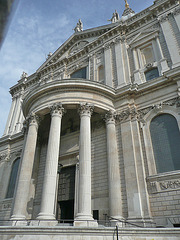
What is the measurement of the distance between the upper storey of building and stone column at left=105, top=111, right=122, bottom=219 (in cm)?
204

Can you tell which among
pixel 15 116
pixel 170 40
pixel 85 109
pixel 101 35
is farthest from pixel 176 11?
pixel 15 116

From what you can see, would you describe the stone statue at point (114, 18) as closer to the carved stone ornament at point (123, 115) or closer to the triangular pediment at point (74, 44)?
the triangular pediment at point (74, 44)

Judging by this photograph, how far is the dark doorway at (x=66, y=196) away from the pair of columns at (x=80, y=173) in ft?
13.7

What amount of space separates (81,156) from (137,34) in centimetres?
1610

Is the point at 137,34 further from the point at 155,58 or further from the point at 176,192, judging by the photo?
the point at 176,192

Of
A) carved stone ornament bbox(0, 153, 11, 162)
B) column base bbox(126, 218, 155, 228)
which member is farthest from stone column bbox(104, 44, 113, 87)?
carved stone ornament bbox(0, 153, 11, 162)

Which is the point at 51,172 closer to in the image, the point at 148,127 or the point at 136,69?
the point at 148,127

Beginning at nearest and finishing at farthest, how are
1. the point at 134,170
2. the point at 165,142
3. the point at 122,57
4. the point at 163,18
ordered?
the point at 134,170
the point at 165,142
the point at 163,18
the point at 122,57

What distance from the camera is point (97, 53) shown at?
25.3m

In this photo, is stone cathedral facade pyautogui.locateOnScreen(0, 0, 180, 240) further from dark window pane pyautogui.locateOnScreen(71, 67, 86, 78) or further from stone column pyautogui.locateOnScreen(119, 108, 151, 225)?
dark window pane pyautogui.locateOnScreen(71, 67, 86, 78)

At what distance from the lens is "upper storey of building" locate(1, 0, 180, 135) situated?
58.9 feet

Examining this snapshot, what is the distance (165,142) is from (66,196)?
9.90 metres

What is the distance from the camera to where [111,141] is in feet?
54.4

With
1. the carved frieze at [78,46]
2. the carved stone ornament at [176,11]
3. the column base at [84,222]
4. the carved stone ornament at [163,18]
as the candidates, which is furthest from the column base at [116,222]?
the carved frieze at [78,46]
